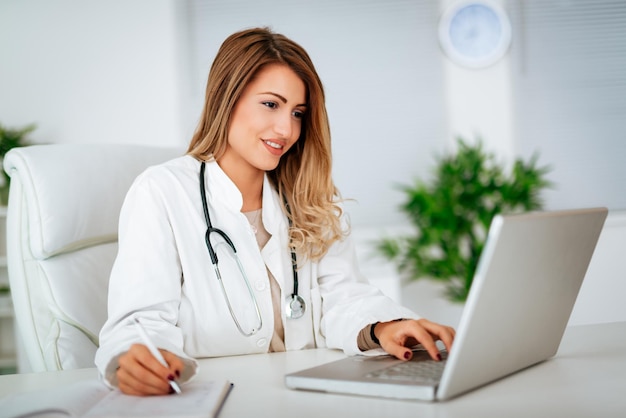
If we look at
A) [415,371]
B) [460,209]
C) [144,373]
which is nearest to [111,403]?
[144,373]

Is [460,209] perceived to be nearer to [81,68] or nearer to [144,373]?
[81,68]

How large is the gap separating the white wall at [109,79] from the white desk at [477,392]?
3.36 meters

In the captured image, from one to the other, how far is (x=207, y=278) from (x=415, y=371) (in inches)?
25.0

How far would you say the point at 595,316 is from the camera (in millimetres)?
Result: 4188

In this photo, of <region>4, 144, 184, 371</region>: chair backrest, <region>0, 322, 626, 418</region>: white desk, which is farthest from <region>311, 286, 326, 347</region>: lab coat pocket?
<region>4, 144, 184, 371</region>: chair backrest

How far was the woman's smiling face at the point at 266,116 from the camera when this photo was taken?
162cm

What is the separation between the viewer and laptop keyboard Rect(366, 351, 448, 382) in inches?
34.6

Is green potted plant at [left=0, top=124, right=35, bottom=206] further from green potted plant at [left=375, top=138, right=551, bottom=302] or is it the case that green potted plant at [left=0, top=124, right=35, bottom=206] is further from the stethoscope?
the stethoscope

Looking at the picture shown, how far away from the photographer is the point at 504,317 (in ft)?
2.74

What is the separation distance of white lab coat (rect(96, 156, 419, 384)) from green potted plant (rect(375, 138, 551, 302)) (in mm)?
2446

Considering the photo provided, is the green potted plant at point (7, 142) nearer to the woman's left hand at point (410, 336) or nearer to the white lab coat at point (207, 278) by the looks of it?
the white lab coat at point (207, 278)

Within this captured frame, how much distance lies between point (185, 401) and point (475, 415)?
359mm

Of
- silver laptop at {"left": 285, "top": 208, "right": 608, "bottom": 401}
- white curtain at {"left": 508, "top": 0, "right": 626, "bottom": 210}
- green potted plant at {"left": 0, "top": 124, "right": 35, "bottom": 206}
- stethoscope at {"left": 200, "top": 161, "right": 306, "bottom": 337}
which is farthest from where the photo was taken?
white curtain at {"left": 508, "top": 0, "right": 626, "bottom": 210}

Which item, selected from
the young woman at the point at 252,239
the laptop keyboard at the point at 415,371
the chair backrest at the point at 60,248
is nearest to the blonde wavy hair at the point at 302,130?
the young woman at the point at 252,239
